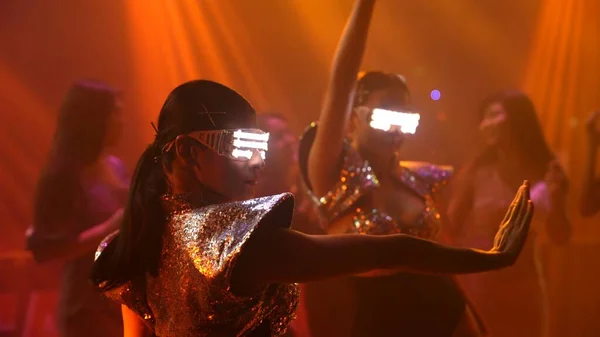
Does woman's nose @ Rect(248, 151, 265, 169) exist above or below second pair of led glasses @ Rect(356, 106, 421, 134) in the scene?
below

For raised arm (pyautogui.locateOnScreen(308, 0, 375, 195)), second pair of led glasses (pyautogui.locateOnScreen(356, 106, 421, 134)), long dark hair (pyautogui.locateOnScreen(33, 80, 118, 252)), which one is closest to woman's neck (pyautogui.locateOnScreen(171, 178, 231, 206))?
raised arm (pyautogui.locateOnScreen(308, 0, 375, 195))

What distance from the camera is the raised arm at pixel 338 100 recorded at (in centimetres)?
156

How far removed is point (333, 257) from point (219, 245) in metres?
0.17

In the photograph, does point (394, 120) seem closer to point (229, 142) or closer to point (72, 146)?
point (229, 142)

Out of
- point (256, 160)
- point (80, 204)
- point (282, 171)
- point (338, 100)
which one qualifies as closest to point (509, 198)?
point (282, 171)

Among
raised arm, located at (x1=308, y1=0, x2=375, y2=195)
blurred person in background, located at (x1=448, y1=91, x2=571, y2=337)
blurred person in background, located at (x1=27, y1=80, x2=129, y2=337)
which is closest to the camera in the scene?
raised arm, located at (x1=308, y1=0, x2=375, y2=195)

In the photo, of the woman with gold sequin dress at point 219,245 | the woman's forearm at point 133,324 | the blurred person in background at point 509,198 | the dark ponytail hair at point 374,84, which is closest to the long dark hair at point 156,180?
the woman with gold sequin dress at point 219,245

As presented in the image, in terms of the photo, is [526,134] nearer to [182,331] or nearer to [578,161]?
[182,331]

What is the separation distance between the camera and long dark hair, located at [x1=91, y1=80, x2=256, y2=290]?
1.03 meters

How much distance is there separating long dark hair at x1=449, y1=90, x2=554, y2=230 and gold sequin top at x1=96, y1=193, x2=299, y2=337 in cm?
195

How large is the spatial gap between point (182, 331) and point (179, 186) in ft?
0.85

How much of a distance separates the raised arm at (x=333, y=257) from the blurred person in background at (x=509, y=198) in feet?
6.09

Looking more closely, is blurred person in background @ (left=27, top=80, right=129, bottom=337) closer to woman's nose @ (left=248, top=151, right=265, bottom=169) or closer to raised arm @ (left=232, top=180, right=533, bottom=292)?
woman's nose @ (left=248, top=151, right=265, bottom=169)

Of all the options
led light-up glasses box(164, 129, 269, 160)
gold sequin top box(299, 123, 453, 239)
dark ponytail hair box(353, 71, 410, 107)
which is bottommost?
gold sequin top box(299, 123, 453, 239)
